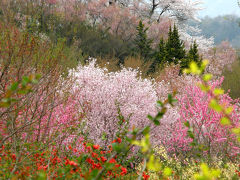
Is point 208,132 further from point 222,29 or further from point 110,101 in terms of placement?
point 222,29

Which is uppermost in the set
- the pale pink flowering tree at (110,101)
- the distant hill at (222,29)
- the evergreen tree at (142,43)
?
the pale pink flowering tree at (110,101)

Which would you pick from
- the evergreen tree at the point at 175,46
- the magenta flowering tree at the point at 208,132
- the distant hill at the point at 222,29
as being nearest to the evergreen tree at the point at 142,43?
the evergreen tree at the point at 175,46

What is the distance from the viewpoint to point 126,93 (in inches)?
315

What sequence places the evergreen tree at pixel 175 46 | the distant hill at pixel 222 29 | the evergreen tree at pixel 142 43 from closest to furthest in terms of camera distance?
the evergreen tree at pixel 142 43 → the evergreen tree at pixel 175 46 → the distant hill at pixel 222 29

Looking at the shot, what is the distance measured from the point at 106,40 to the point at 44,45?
1481cm

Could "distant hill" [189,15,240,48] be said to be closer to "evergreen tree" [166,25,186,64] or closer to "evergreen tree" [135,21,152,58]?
"evergreen tree" [166,25,186,64]

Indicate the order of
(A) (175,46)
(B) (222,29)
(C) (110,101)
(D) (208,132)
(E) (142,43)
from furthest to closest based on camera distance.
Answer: (B) (222,29) < (A) (175,46) < (E) (142,43) < (D) (208,132) < (C) (110,101)

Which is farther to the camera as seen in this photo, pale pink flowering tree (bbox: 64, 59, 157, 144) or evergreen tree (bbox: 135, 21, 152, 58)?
evergreen tree (bbox: 135, 21, 152, 58)

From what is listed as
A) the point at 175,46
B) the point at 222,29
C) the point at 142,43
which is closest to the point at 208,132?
the point at 142,43

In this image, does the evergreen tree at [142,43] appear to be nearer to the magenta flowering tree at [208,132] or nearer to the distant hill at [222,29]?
the magenta flowering tree at [208,132]

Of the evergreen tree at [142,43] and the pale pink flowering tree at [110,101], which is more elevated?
the pale pink flowering tree at [110,101]

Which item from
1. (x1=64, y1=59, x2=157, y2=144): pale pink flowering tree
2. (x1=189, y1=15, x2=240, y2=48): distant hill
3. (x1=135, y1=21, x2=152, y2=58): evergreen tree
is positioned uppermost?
(x1=64, y1=59, x2=157, y2=144): pale pink flowering tree

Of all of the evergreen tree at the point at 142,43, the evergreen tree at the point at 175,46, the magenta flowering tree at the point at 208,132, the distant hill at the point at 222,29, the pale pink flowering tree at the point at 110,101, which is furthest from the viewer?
the distant hill at the point at 222,29

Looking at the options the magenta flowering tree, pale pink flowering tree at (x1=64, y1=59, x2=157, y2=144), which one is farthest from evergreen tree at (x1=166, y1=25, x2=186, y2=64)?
pale pink flowering tree at (x1=64, y1=59, x2=157, y2=144)
